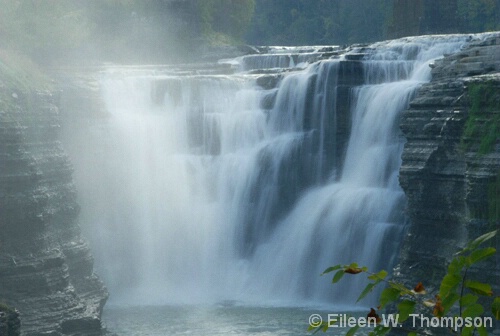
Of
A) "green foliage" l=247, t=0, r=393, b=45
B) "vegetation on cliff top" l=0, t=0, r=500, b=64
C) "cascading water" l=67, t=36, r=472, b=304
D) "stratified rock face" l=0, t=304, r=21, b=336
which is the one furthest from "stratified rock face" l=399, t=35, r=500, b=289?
"green foliage" l=247, t=0, r=393, b=45

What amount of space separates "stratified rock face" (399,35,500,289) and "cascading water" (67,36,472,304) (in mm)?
5093

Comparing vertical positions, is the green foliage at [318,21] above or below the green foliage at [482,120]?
above

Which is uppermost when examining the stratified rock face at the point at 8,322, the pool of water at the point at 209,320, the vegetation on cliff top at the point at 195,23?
the vegetation on cliff top at the point at 195,23

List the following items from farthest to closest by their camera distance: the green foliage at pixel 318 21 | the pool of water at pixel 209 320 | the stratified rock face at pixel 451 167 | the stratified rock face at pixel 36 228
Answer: the green foliage at pixel 318 21, the pool of water at pixel 209 320, the stratified rock face at pixel 36 228, the stratified rock face at pixel 451 167

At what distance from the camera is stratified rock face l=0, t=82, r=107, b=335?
26.2 meters

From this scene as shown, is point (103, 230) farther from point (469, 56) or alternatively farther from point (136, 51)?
point (136, 51)

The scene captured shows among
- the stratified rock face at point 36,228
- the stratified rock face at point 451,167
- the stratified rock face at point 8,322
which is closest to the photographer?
the stratified rock face at point 8,322

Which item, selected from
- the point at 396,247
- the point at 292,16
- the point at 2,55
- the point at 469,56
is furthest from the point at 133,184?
the point at 292,16

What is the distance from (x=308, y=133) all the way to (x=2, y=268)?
13713 millimetres

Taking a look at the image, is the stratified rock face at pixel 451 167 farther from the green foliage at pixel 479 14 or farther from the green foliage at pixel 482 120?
the green foliage at pixel 479 14

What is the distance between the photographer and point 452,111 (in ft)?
83.0

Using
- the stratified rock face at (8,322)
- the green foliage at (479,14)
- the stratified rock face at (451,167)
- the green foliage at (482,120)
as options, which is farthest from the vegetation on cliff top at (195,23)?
the green foliage at (482,120)

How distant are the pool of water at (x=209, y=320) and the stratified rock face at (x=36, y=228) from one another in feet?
3.79

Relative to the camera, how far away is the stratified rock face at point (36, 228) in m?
26.2
